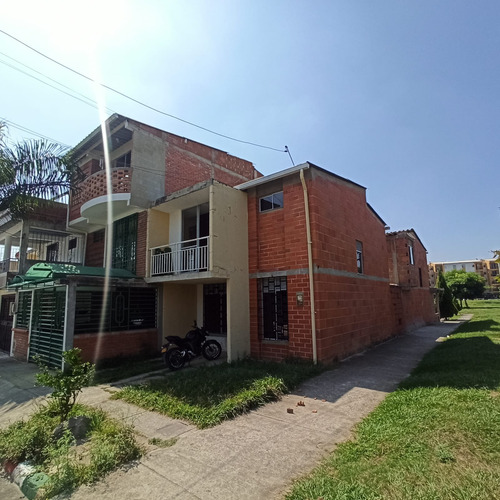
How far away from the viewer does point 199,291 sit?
12.3 metres

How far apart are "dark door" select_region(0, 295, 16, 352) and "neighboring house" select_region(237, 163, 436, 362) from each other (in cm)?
1105

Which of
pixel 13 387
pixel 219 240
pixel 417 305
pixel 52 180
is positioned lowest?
pixel 13 387

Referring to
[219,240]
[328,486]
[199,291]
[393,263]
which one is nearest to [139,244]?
[199,291]

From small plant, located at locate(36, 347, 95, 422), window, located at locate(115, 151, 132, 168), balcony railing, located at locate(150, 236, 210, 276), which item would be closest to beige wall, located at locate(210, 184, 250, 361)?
balcony railing, located at locate(150, 236, 210, 276)

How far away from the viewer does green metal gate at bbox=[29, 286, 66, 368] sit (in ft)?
30.9

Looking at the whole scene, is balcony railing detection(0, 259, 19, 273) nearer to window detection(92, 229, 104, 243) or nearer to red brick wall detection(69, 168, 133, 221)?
window detection(92, 229, 104, 243)

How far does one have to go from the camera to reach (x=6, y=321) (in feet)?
48.3

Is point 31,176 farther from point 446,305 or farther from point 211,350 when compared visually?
point 446,305

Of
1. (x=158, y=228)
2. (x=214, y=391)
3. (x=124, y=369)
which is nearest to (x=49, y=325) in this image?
(x=124, y=369)

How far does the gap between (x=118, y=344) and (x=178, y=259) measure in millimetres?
3241

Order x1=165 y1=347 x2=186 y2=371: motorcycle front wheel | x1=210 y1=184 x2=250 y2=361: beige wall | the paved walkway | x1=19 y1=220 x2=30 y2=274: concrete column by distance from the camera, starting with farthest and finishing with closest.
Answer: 1. x1=19 y1=220 x2=30 y2=274: concrete column
2. x1=210 y1=184 x2=250 y2=361: beige wall
3. x1=165 y1=347 x2=186 y2=371: motorcycle front wheel
4. the paved walkway

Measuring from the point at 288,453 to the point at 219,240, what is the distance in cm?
625

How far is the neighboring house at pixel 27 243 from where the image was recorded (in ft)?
44.8

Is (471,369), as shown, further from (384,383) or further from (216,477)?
(216,477)
